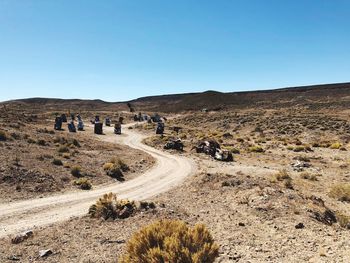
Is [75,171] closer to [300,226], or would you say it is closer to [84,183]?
Result: [84,183]

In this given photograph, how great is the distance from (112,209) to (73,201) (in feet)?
15.8

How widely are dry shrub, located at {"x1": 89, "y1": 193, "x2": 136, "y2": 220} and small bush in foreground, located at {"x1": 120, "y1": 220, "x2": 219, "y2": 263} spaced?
536 centimetres

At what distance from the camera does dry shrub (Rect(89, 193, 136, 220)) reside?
15.5 meters

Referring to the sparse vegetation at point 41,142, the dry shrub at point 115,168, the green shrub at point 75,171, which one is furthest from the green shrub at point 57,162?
the sparse vegetation at point 41,142

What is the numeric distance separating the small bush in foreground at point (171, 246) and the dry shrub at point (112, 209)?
5.36m

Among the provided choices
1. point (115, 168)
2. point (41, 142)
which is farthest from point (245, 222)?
point (41, 142)

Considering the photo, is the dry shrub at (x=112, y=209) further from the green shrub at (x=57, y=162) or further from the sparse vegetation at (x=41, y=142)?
the sparse vegetation at (x=41, y=142)

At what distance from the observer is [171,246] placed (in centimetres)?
927

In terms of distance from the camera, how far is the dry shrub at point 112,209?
50.7 ft

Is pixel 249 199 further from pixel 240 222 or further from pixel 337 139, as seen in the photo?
pixel 337 139

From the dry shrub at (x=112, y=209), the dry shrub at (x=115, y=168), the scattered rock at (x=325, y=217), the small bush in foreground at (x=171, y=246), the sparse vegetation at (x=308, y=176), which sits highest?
the small bush in foreground at (x=171, y=246)

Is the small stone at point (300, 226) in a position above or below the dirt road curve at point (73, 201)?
above

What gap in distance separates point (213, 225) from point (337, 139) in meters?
40.5

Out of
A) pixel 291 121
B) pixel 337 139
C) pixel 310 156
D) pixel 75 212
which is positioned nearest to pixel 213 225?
pixel 75 212
